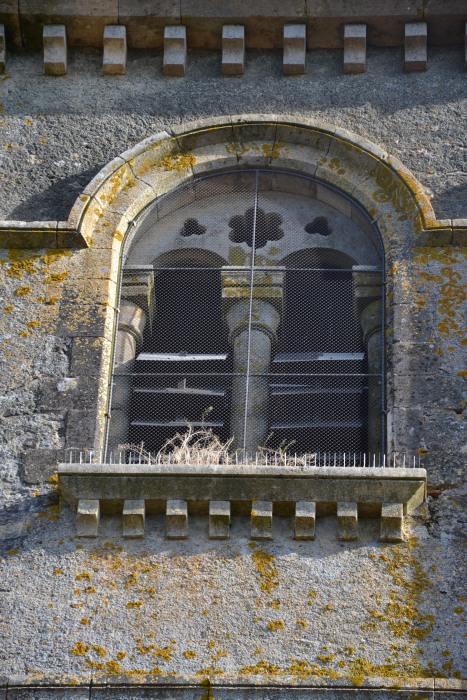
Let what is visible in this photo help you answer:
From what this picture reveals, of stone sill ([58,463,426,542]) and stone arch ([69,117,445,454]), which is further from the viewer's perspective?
stone arch ([69,117,445,454])

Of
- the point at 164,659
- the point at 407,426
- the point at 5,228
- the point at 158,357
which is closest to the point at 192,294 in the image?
the point at 158,357

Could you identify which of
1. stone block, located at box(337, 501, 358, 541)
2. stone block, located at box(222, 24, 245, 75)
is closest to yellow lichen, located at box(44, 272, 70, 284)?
stone block, located at box(222, 24, 245, 75)

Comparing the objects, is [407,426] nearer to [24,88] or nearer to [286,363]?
[286,363]

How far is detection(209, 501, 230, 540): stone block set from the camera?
1026 centimetres

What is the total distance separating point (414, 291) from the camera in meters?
11.5

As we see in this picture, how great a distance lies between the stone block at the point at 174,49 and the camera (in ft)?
42.8

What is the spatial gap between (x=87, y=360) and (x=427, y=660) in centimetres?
311

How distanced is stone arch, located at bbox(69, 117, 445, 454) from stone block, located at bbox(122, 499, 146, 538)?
1.91 m

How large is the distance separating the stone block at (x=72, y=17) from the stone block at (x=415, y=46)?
226 centimetres

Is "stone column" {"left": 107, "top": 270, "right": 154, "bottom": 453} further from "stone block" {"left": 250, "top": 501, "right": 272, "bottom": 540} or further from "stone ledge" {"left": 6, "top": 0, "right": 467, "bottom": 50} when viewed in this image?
"stone ledge" {"left": 6, "top": 0, "right": 467, "bottom": 50}

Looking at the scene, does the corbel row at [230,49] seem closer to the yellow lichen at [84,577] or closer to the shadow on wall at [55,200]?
the shadow on wall at [55,200]

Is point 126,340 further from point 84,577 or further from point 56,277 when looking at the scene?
point 84,577

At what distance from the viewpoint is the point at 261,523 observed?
33.6 ft

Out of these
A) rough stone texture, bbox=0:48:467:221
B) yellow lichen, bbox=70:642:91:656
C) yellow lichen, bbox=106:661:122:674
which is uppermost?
rough stone texture, bbox=0:48:467:221
